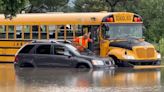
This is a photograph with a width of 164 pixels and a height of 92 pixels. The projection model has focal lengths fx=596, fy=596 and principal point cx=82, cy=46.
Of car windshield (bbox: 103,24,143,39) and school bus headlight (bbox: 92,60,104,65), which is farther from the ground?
car windshield (bbox: 103,24,143,39)

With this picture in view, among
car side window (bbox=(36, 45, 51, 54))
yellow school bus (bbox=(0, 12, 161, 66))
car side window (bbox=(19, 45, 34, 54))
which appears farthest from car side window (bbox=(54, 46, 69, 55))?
yellow school bus (bbox=(0, 12, 161, 66))

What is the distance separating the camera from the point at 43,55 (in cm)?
2633

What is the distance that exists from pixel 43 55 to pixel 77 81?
6756 mm

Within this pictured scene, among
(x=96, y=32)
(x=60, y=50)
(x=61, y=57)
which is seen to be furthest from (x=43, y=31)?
(x=61, y=57)

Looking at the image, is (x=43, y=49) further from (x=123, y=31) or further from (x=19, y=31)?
(x=19, y=31)

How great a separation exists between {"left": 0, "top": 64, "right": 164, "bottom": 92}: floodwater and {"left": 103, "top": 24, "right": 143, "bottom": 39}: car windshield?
4.18 metres

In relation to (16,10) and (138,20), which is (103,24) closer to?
(138,20)

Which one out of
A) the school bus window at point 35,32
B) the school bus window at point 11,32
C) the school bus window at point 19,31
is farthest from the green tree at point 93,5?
the school bus window at point 35,32

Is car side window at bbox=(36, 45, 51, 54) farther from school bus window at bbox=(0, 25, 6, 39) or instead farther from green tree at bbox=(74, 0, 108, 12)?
green tree at bbox=(74, 0, 108, 12)

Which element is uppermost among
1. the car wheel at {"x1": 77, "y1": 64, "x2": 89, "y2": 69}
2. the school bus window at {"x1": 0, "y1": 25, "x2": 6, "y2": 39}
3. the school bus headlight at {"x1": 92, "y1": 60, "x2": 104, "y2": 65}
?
the school bus window at {"x1": 0, "y1": 25, "x2": 6, "y2": 39}

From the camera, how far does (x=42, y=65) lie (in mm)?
26375

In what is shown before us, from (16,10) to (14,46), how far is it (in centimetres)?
1244

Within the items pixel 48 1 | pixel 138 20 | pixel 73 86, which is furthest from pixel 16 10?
pixel 48 1

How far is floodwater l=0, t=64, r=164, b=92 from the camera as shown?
17.1 metres
